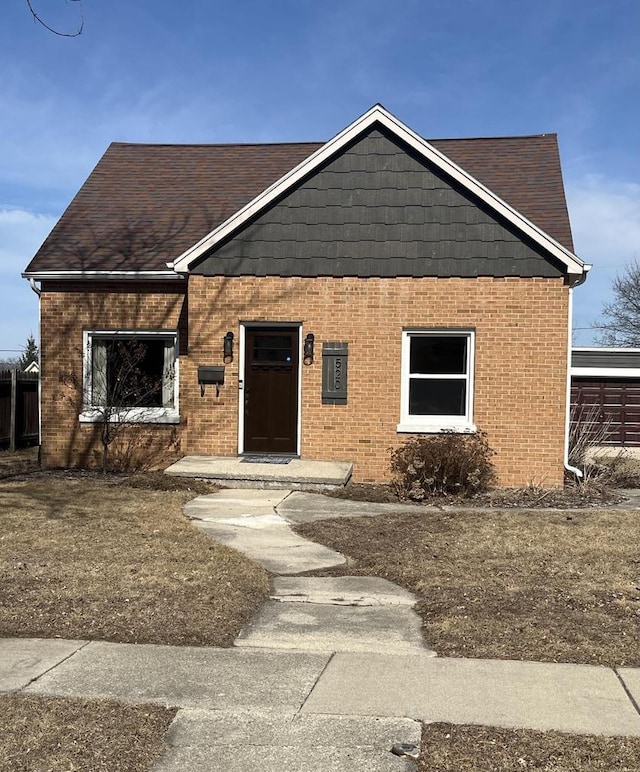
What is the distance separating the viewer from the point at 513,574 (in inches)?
281

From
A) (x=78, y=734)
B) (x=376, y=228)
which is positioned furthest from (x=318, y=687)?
(x=376, y=228)

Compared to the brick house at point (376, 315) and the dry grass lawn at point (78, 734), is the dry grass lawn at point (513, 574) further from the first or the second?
the brick house at point (376, 315)

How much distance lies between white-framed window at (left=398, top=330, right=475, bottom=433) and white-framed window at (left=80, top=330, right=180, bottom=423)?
165 inches

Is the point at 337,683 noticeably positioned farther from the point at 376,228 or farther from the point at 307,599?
the point at 376,228

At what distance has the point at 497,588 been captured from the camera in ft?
22.0

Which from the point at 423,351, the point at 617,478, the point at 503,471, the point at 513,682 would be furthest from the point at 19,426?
the point at 513,682

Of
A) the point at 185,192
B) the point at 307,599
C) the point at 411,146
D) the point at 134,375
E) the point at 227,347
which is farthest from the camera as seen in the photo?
the point at 185,192

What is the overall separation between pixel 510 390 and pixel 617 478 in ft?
10.6

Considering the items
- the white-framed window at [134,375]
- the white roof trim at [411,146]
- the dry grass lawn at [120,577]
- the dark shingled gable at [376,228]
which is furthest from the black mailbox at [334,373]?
the dry grass lawn at [120,577]

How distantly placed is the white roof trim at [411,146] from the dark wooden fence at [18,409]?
704cm

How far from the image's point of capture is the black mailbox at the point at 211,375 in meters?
13.0

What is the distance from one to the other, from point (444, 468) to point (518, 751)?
836 centimetres

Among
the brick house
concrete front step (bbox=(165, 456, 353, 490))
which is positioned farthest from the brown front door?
concrete front step (bbox=(165, 456, 353, 490))

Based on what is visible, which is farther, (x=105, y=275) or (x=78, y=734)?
(x=105, y=275)
